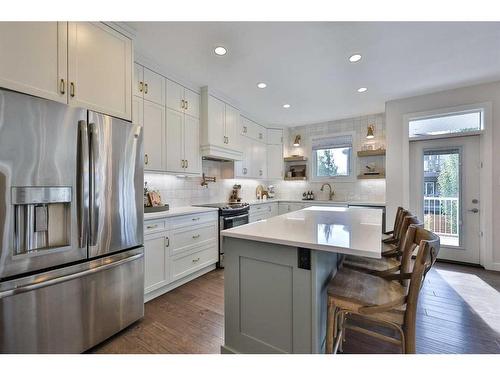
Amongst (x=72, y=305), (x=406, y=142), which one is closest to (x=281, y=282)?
(x=72, y=305)

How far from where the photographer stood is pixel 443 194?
11.8ft

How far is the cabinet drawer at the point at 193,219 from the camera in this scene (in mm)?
2660

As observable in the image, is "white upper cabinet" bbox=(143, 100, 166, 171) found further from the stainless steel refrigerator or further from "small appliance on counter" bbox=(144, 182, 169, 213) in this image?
the stainless steel refrigerator

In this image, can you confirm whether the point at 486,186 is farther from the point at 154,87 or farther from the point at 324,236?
the point at 154,87

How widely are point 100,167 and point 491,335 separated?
3.31 m

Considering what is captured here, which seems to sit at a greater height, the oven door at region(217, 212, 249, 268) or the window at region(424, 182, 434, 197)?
the window at region(424, 182, 434, 197)

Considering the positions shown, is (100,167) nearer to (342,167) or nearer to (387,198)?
(387,198)

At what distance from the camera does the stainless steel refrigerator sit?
131cm

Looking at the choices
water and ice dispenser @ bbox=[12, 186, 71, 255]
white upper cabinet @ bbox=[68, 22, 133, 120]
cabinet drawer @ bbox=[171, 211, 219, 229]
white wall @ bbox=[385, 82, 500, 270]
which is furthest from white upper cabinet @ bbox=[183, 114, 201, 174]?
white wall @ bbox=[385, 82, 500, 270]

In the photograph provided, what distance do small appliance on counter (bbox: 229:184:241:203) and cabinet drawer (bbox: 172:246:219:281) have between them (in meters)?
1.29

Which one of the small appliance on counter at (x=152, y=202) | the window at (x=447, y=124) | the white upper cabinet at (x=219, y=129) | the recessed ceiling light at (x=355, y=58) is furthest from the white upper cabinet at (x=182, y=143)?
the window at (x=447, y=124)

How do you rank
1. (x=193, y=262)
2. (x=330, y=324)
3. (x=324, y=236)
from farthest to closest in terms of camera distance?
(x=193, y=262) < (x=324, y=236) < (x=330, y=324)

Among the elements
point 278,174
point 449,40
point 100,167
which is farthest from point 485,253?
point 100,167

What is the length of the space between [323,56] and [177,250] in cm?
272
